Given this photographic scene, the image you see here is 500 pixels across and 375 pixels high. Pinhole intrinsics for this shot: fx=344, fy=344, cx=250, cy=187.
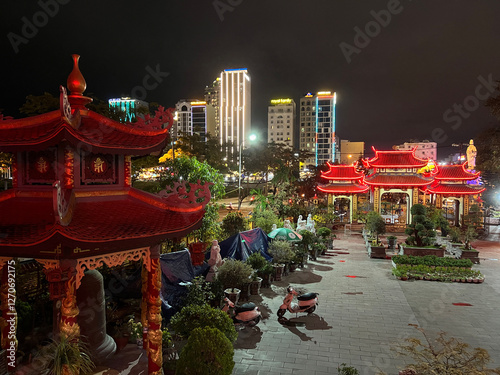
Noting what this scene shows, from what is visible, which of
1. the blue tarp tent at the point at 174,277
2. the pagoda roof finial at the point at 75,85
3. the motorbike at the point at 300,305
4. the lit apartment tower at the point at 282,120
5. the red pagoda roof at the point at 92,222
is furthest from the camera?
the lit apartment tower at the point at 282,120

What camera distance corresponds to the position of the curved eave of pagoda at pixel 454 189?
1209 inches

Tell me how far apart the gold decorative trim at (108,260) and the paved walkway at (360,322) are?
11.1 feet

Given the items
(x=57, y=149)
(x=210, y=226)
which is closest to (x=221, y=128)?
(x=210, y=226)

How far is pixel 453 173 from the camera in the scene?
1264 inches

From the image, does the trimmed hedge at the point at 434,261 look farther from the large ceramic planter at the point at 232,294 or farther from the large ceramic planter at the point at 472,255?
the large ceramic planter at the point at 232,294

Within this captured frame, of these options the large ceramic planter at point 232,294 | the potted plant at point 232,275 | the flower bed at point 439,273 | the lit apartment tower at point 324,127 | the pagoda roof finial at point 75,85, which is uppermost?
the lit apartment tower at point 324,127

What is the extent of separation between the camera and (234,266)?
11.7 m

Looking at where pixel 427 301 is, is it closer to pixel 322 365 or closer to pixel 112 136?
pixel 322 365

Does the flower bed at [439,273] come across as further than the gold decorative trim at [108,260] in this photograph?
Yes

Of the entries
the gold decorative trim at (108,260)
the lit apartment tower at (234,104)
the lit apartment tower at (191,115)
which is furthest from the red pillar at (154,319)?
the lit apartment tower at (234,104)

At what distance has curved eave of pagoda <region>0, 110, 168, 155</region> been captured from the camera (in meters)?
5.59

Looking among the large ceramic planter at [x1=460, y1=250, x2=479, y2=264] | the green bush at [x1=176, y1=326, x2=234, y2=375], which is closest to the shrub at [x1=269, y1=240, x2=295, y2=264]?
the green bush at [x1=176, y1=326, x2=234, y2=375]

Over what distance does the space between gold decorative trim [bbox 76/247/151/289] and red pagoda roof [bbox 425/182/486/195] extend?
31.5 metres

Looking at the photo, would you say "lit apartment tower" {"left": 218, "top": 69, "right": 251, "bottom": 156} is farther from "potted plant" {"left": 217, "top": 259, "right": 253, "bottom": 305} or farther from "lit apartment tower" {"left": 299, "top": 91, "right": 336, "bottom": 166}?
"potted plant" {"left": 217, "top": 259, "right": 253, "bottom": 305}
